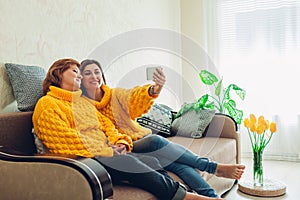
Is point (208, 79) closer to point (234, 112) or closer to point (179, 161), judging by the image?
point (234, 112)

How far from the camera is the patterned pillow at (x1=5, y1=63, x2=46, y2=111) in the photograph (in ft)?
6.79

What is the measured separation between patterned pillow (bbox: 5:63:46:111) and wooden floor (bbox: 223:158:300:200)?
1.62 meters

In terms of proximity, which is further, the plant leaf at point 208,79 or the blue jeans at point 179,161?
the plant leaf at point 208,79

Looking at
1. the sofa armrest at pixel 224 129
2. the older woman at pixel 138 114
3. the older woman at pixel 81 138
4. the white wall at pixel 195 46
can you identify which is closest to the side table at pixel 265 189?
the sofa armrest at pixel 224 129

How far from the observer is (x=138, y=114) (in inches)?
88.7

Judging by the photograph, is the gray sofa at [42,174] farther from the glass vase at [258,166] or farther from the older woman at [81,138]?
the glass vase at [258,166]

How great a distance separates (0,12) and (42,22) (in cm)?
35

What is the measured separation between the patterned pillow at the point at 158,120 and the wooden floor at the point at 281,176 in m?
0.72

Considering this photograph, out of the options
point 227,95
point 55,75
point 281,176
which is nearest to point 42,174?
point 55,75

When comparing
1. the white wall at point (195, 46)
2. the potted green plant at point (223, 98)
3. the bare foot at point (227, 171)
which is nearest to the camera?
the bare foot at point (227, 171)

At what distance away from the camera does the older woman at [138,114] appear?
2156mm

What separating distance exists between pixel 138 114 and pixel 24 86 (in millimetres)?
701

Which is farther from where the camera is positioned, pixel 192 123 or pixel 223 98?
pixel 223 98

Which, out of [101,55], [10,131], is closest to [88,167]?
[10,131]
